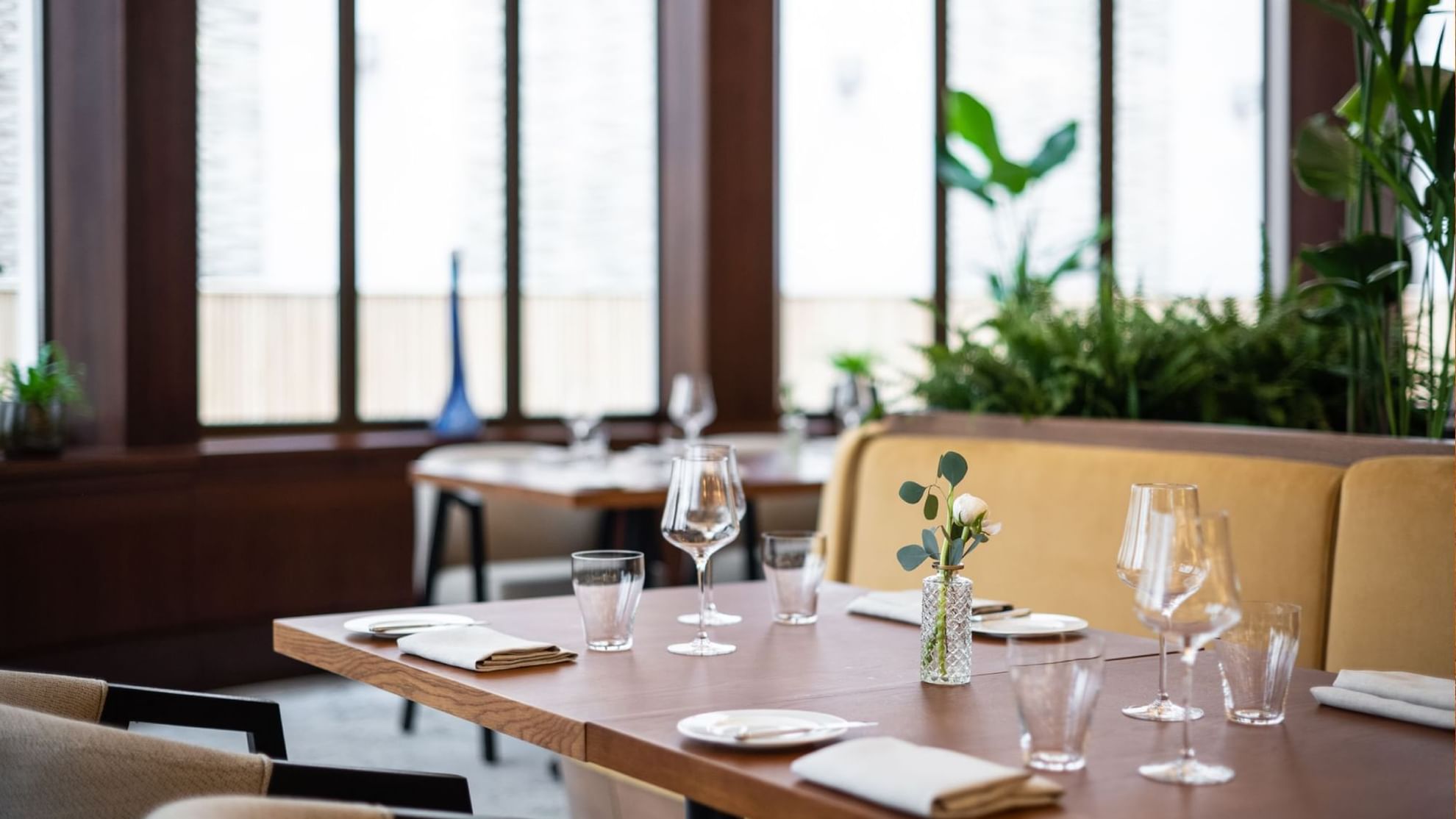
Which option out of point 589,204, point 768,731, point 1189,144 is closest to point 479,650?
point 768,731

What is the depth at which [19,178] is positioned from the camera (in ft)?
16.8

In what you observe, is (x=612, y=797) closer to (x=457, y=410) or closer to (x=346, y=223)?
(x=457, y=410)

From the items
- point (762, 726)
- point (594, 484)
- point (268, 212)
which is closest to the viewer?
point (762, 726)

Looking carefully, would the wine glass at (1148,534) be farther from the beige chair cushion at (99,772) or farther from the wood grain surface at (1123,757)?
the beige chair cushion at (99,772)

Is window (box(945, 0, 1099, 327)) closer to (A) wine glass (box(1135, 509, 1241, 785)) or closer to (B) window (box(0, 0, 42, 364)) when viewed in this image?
(B) window (box(0, 0, 42, 364))

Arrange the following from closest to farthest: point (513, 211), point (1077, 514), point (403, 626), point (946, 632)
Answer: point (946, 632)
point (403, 626)
point (1077, 514)
point (513, 211)

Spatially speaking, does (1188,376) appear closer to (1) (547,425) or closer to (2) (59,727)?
(2) (59,727)

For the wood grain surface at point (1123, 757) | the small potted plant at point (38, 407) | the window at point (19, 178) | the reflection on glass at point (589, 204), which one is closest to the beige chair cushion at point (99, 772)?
the wood grain surface at point (1123, 757)

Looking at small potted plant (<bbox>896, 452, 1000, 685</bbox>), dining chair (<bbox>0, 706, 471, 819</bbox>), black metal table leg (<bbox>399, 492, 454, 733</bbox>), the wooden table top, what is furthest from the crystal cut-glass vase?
black metal table leg (<bbox>399, 492, 454, 733</bbox>)

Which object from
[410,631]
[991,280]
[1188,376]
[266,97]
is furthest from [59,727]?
[991,280]

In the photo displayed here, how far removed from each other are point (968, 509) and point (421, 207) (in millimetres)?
4516

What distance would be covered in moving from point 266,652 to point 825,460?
6.84 ft

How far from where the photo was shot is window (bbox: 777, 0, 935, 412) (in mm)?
6895

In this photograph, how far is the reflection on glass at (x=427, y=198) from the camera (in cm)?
586
